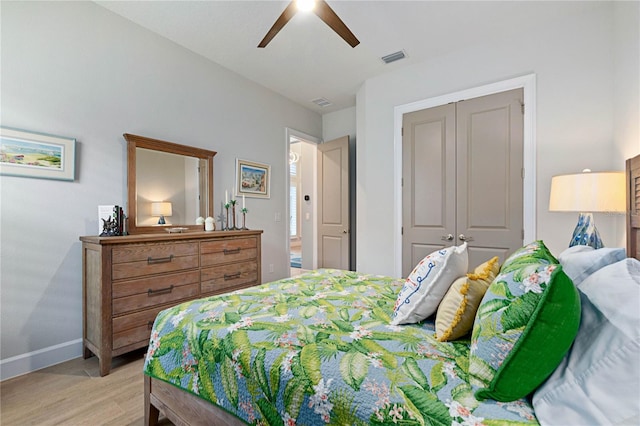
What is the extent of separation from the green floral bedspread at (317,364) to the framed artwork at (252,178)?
2.27m

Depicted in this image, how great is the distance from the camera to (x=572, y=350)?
2.45 ft

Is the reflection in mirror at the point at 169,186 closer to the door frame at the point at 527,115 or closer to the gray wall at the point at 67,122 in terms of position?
→ the gray wall at the point at 67,122

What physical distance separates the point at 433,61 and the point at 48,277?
13.7 feet

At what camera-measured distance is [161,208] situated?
2.85 m

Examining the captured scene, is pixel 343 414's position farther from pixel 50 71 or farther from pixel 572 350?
pixel 50 71

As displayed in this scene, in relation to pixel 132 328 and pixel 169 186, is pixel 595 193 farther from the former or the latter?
pixel 169 186

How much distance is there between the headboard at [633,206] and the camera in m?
1.76

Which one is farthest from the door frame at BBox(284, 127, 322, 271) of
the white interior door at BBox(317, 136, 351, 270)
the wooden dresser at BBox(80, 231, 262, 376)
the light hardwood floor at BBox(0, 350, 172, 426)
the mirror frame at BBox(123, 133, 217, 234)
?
the light hardwood floor at BBox(0, 350, 172, 426)

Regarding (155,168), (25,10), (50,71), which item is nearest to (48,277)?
(155,168)

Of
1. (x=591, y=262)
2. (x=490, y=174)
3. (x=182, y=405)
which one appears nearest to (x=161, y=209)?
(x=182, y=405)

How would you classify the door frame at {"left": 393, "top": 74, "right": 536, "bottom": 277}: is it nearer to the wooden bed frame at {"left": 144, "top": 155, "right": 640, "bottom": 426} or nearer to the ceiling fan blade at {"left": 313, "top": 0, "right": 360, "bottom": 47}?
the wooden bed frame at {"left": 144, "top": 155, "right": 640, "bottom": 426}

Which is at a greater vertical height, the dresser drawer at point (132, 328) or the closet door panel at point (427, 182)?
the closet door panel at point (427, 182)

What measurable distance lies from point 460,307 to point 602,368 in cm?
45

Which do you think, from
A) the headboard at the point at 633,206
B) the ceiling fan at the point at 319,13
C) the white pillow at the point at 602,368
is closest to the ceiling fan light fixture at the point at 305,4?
the ceiling fan at the point at 319,13
